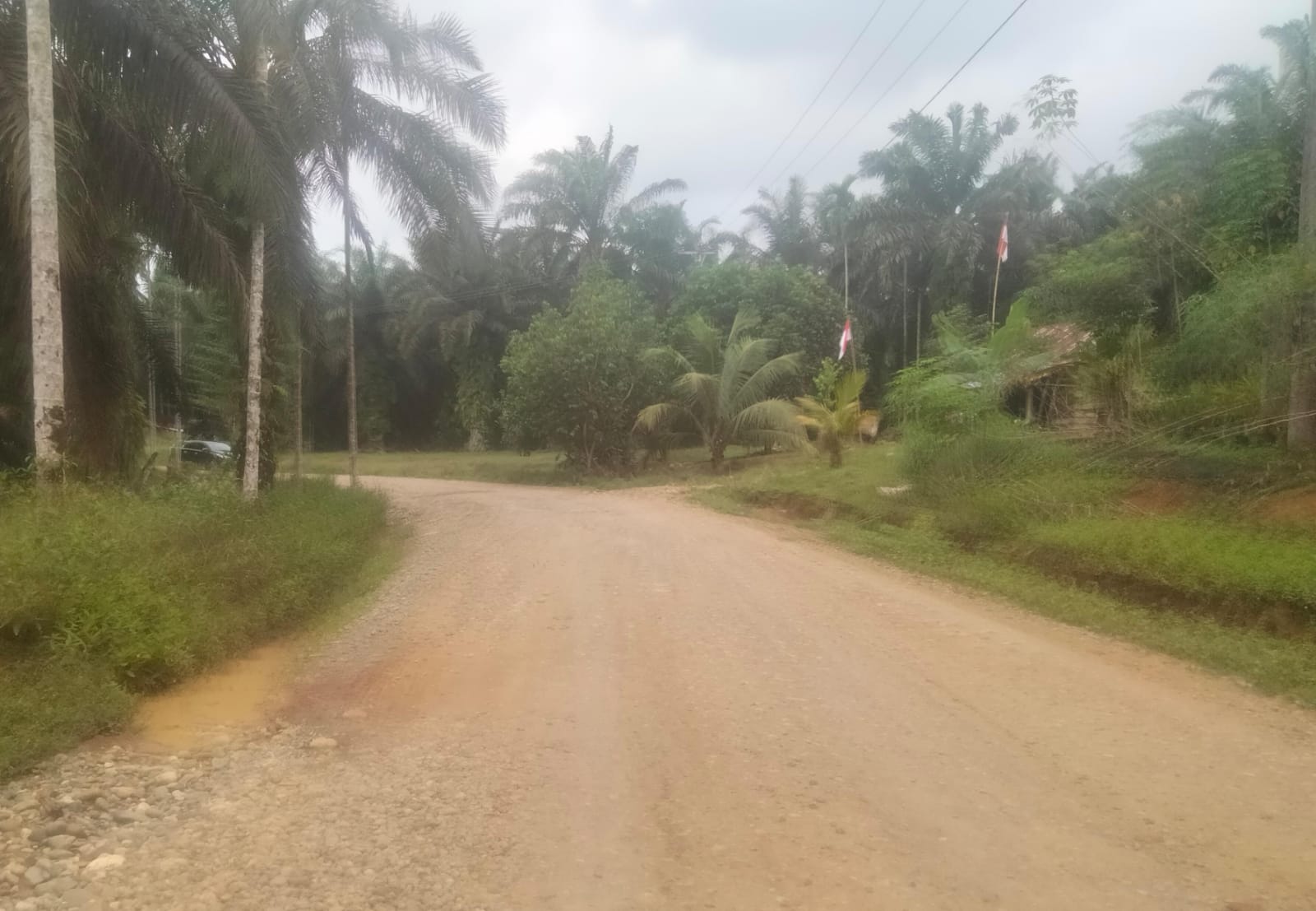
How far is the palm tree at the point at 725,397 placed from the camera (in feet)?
78.3

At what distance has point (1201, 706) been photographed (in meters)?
6.33

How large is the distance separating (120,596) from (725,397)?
1854cm

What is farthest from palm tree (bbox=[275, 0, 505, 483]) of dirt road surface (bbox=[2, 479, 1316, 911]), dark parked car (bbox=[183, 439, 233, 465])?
dark parked car (bbox=[183, 439, 233, 465])

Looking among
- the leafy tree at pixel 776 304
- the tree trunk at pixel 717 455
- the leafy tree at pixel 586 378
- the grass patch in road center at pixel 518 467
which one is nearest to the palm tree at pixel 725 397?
the tree trunk at pixel 717 455

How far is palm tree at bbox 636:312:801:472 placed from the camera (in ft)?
78.3

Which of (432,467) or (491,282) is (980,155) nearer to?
(491,282)

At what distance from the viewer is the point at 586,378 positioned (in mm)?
24375

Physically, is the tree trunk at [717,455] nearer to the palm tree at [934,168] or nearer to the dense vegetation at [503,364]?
the dense vegetation at [503,364]

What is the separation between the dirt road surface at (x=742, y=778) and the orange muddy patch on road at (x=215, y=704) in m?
0.30

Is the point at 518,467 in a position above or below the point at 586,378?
below

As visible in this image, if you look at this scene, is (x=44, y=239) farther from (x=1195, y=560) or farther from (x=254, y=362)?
(x=1195, y=560)

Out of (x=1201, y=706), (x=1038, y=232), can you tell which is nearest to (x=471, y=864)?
(x=1201, y=706)

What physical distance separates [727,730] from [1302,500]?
773cm

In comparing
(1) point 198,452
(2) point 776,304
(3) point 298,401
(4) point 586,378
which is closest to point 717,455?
(4) point 586,378
